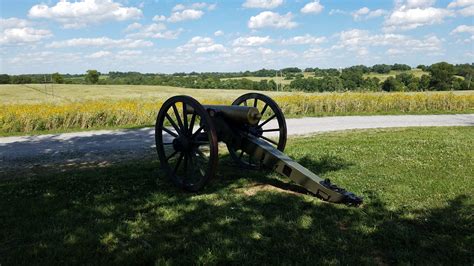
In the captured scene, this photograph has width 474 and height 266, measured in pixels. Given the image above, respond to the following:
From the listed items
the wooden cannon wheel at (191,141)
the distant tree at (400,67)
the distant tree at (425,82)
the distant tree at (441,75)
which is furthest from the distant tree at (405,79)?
the wooden cannon wheel at (191,141)

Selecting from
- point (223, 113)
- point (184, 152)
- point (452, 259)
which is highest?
point (223, 113)

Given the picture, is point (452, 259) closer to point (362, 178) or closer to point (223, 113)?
point (362, 178)

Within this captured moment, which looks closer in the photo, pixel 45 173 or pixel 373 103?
pixel 45 173

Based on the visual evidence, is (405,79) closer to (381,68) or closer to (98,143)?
(381,68)

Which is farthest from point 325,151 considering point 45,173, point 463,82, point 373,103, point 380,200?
point 463,82

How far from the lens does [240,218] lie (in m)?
4.86

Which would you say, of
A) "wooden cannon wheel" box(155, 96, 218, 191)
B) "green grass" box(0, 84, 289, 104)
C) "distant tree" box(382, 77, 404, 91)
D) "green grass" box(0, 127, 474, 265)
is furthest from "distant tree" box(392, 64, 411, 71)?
"wooden cannon wheel" box(155, 96, 218, 191)

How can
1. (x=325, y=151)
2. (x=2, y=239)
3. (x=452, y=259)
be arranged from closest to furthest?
(x=452, y=259) → (x=2, y=239) → (x=325, y=151)

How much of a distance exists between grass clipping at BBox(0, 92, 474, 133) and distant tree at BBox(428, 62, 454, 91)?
30.1 m

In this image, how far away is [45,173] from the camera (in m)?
7.64

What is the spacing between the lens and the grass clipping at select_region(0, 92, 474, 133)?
15266mm

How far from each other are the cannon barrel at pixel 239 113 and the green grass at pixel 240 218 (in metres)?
1.08

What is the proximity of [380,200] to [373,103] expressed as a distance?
661 inches

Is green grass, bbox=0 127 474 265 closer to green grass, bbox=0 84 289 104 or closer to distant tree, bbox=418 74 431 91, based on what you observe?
green grass, bbox=0 84 289 104
